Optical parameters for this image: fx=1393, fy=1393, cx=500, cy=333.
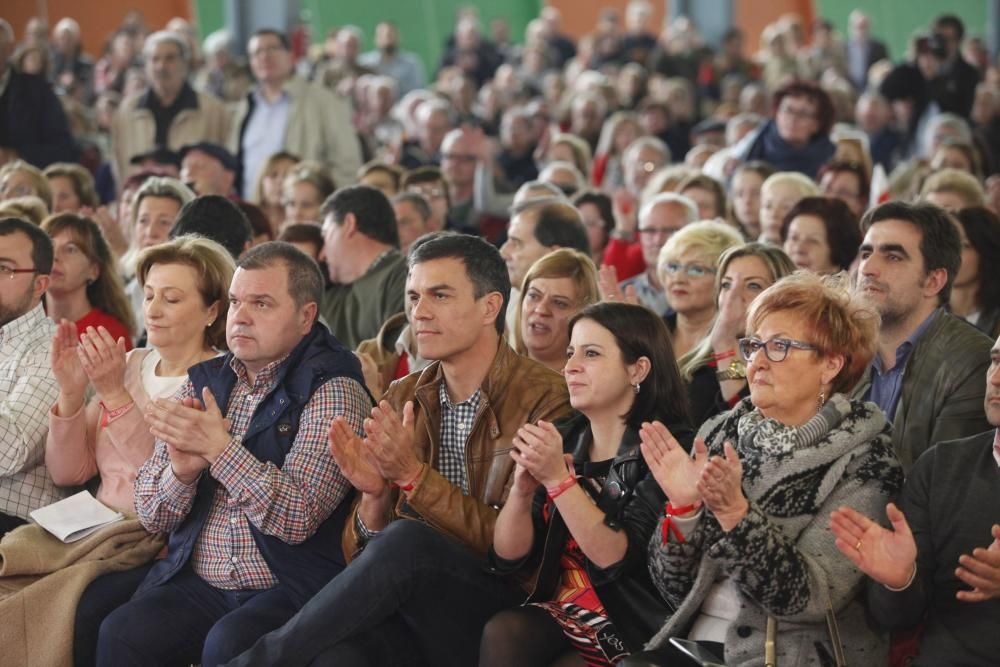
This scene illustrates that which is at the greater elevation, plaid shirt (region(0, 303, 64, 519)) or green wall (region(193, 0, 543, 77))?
green wall (region(193, 0, 543, 77))

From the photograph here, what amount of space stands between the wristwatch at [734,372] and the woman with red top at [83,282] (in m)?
2.09

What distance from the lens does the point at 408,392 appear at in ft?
12.6

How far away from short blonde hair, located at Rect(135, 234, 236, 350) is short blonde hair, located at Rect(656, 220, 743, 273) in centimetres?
155

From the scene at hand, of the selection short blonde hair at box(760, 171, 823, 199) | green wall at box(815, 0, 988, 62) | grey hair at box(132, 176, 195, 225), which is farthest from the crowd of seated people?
green wall at box(815, 0, 988, 62)

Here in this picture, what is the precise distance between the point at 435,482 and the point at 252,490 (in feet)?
1.51

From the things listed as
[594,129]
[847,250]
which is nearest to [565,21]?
[594,129]

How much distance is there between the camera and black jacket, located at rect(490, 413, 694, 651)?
327 cm

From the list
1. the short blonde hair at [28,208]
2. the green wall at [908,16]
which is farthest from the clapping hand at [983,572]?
the green wall at [908,16]

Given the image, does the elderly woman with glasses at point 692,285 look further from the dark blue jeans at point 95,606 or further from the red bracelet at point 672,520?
the dark blue jeans at point 95,606

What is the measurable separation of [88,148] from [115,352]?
6.63 meters

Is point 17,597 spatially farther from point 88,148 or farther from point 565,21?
point 565,21

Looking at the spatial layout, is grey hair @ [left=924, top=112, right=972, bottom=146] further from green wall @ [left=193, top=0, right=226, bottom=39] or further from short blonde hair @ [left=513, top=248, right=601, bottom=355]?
green wall @ [left=193, top=0, right=226, bottom=39]

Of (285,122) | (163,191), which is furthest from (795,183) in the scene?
(285,122)

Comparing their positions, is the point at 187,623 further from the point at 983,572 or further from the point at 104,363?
the point at 983,572
